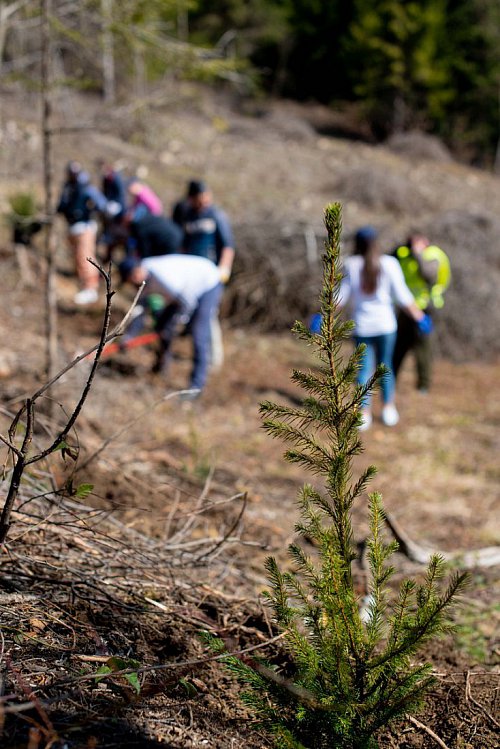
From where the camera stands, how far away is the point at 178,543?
2854 millimetres

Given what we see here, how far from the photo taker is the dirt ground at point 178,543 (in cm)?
174

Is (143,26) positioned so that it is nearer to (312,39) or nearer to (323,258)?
(323,258)

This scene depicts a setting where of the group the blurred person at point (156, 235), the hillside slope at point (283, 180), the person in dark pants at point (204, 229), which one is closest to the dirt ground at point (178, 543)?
the blurred person at point (156, 235)

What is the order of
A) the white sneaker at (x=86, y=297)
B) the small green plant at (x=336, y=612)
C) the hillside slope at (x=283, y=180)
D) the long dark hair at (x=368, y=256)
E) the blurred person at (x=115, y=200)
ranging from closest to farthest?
the small green plant at (x=336, y=612), the long dark hair at (x=368, y=256), the blurred person at (x=115, y=200), the white sneaker at (x=86, y=297), the hillside slope at (x=283, y=180)

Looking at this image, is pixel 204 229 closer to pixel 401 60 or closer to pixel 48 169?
pixel 48 169

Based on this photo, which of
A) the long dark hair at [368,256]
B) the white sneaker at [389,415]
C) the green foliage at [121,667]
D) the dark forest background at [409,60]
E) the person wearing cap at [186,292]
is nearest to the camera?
the green foliage at [121,667]

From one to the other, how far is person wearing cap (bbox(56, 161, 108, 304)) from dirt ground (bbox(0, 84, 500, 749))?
1.51 m

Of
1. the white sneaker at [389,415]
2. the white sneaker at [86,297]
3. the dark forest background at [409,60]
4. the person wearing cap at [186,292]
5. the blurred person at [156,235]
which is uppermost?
the dark forest background at [409,60]

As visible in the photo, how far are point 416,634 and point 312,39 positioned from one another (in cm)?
4413

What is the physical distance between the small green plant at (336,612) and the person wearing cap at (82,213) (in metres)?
8.25

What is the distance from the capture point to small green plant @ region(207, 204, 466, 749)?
60.2 inches

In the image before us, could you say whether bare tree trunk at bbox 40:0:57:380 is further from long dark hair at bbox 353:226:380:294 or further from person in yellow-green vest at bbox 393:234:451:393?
person in yellow-green vest at bbox 393:234:451:393

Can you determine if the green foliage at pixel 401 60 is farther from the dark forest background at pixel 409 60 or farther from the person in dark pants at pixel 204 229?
the person in dark pants at pixel 204 229

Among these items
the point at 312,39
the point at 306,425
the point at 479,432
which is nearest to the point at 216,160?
the point at 479,432
